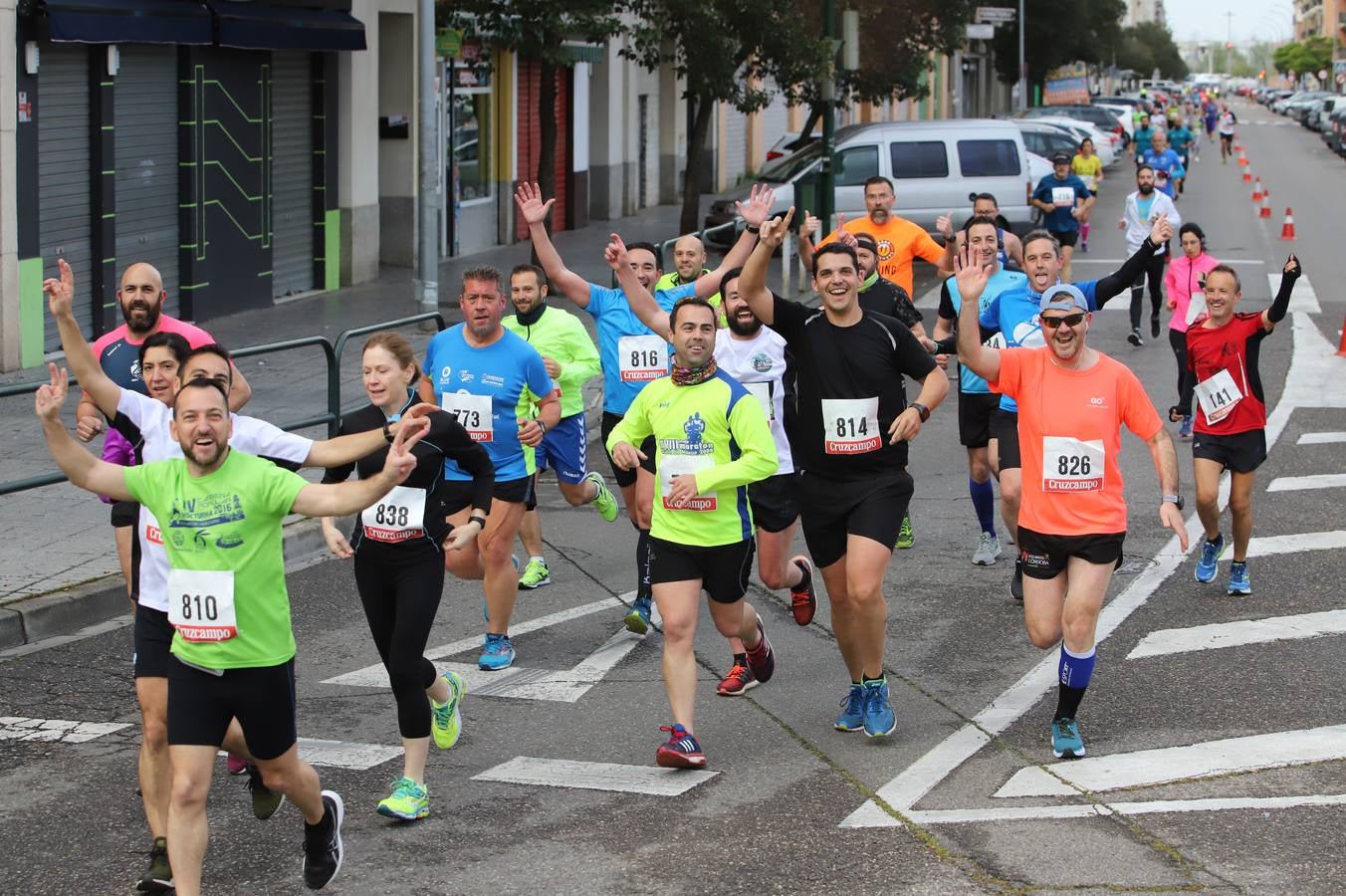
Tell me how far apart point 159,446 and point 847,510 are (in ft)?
8.90

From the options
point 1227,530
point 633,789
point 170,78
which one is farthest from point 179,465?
point 170,78

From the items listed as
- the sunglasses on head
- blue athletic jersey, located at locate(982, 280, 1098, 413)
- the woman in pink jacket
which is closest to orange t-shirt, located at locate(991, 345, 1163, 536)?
the sunglasses on head

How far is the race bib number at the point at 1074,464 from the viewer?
295 inches

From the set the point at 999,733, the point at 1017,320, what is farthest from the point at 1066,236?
the point at 999,733

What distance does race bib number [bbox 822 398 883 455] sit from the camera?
7602mm

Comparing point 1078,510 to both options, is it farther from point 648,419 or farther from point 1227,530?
point 1227,530

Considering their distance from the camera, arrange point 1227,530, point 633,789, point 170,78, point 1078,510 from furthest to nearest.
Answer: point 170,78
point 1227,530
point 1078,510
point 633,789

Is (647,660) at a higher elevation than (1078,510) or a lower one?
lower

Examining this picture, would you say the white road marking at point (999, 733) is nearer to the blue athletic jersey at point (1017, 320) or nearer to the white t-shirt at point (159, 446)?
the blue athletic jersey at point (1017, 320)

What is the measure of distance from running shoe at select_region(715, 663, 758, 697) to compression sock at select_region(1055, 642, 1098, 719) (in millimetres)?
1501

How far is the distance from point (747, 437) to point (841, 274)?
0.77 metres

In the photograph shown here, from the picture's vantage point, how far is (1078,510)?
7.49 m

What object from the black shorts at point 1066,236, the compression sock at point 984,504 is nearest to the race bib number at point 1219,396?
the compression sock at point 984,504

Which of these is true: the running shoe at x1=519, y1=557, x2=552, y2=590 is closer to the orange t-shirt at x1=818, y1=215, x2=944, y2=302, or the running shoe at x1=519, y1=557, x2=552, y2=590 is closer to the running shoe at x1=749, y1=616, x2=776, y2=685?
the running shoe at x1=749, y1=616, x2=776, y2=685
